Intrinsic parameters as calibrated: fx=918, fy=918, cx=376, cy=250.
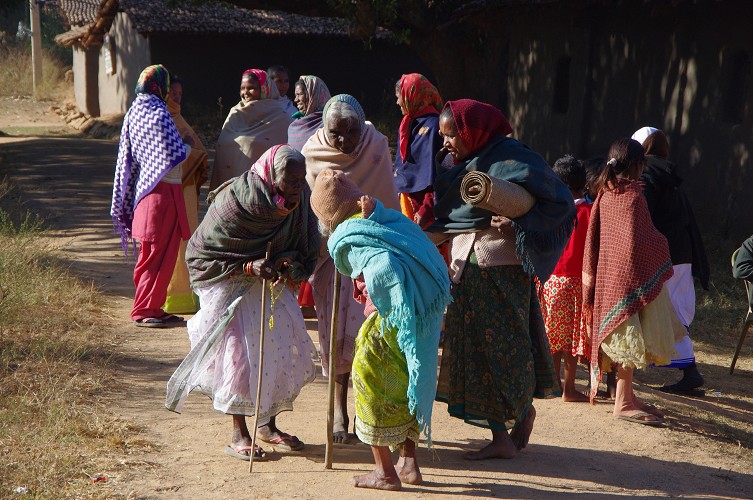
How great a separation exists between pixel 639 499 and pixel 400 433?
1274 millimetres

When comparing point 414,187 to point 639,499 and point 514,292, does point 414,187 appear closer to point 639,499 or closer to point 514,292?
point 514,292

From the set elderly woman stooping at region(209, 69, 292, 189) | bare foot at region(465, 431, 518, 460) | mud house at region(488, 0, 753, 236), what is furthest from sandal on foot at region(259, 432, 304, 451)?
mud house at region(488, 0, 753, 236)

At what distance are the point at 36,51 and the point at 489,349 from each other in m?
32.9

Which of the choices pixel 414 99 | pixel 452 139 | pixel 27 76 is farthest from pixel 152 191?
pixel 27 76

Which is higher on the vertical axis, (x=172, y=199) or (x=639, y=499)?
(x=172, y=199)

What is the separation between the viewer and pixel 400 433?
4234 mm

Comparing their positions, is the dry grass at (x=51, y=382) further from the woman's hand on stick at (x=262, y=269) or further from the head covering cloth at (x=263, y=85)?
the head covering cloth at (x=263, y=85)

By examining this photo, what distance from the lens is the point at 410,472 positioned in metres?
4.45

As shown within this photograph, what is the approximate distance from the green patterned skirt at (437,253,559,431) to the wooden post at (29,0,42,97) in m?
30.6

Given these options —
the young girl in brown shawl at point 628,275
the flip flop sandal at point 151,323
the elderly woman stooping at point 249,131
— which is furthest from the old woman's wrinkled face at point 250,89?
the young girl in brown shawl at point 628,275

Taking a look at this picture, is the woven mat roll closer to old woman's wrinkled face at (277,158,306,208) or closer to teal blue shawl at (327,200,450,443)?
teal blue shawl at (327,200,450,443)

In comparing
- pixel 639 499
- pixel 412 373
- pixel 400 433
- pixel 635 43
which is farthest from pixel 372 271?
pixel 635 43

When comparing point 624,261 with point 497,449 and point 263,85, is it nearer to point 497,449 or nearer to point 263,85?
point 497,449

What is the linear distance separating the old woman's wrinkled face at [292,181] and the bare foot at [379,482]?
1.40 meters
